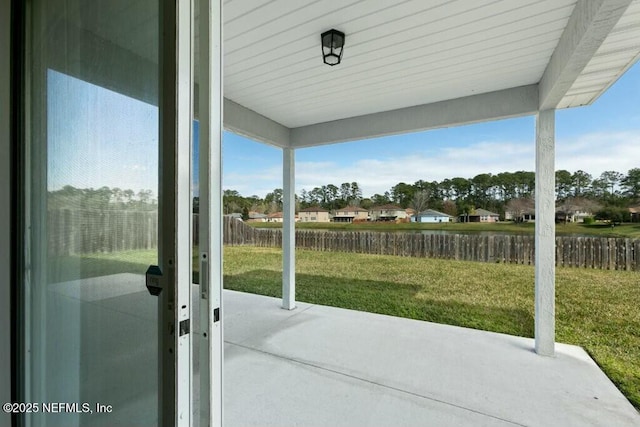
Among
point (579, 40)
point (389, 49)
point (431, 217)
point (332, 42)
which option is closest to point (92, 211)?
point (332, 42)

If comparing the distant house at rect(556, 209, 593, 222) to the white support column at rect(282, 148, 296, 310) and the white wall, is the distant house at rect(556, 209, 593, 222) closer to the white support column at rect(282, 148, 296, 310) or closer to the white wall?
the white support column at rect(282, 148, 296, 310)

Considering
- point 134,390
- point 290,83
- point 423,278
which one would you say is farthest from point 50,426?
point 423,278

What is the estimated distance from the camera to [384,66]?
2357 mm

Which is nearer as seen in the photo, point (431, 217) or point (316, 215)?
point (431, 217)

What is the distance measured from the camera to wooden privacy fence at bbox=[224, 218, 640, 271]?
145 inches

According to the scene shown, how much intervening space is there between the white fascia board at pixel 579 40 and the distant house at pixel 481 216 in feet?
7.78

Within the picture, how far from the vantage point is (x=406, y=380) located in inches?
92.4

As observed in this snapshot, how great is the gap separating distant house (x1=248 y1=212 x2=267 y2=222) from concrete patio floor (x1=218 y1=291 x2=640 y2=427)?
112 inches

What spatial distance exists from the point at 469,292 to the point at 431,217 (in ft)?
4.20

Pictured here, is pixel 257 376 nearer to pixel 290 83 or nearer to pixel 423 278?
pixel 290 83

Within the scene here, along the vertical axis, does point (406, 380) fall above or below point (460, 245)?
below

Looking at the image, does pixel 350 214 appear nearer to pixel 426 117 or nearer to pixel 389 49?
pixel 426 117

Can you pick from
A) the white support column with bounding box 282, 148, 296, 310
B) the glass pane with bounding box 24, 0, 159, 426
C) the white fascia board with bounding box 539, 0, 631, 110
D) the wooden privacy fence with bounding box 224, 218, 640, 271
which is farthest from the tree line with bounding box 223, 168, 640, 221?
the white fascia board with bounding box 539, 0, 631, 110

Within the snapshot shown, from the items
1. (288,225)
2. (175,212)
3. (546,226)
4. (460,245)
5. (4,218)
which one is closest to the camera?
(175,212)
